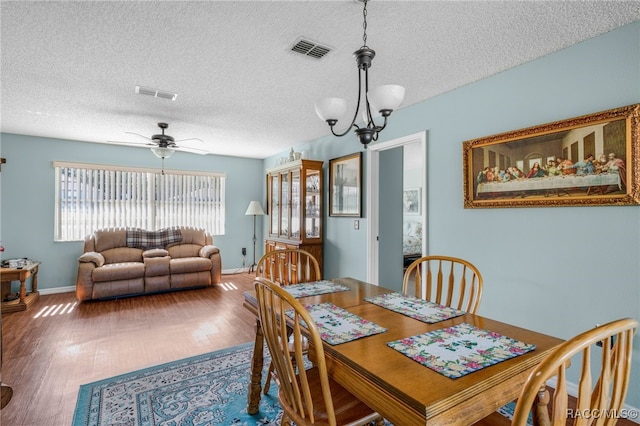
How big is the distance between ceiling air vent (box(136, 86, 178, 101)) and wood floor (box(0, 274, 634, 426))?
2394mm

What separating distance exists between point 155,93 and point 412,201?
6314 mm

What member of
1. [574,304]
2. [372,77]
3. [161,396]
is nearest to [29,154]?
[161,396]

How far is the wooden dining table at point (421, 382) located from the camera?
34.6 inches

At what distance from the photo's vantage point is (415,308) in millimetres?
1690

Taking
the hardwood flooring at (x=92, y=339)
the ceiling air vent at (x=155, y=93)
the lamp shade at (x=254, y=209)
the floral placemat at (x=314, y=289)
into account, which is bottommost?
the hardwood flooring at (x=92, y=339)

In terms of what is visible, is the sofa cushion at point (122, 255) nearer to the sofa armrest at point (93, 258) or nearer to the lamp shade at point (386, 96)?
the sofa armrest at point (93, 258)

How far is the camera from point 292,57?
2355 millimetres

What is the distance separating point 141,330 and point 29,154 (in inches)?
139

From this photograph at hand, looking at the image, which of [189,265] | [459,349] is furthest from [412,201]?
[459,349]

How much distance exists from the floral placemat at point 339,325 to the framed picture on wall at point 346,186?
8.15 ft

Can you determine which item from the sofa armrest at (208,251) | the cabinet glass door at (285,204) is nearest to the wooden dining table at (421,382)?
the cabinet glass door at (285,204)

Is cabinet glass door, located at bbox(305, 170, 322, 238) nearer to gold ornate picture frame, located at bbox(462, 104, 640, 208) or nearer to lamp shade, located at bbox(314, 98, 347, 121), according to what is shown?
gold ornate picture frame, located at bbox(462, 104, 640, 208)

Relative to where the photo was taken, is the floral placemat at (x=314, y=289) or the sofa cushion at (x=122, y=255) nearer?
the floral placemat at (x=314, y=289)

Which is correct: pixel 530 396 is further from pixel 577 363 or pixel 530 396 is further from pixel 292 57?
pixel 292 57
